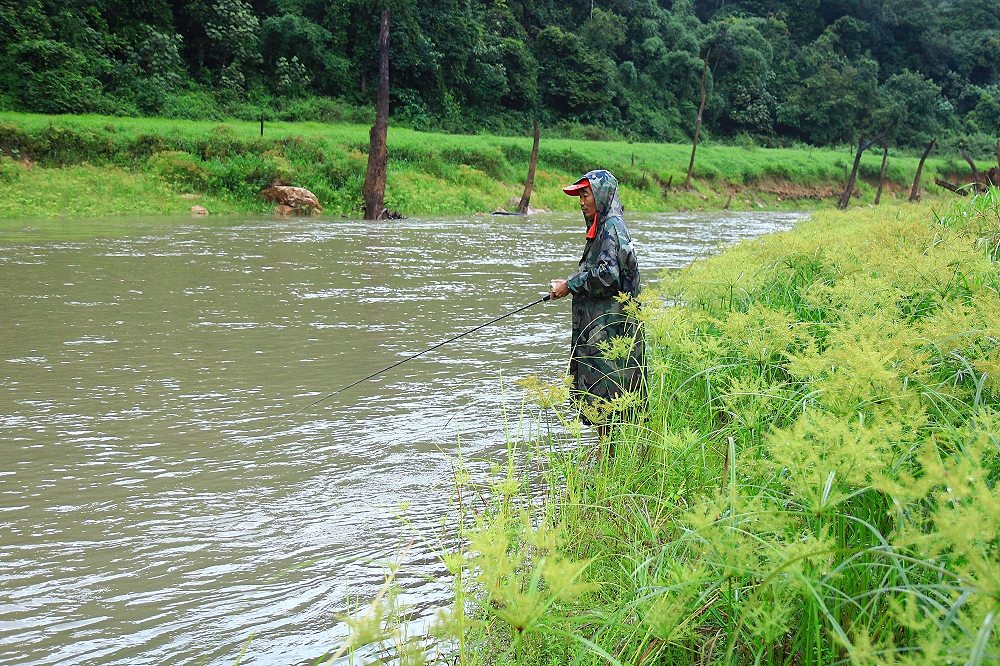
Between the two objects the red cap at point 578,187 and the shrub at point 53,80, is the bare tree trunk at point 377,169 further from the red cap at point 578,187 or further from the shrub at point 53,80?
the red cap at point 578,187

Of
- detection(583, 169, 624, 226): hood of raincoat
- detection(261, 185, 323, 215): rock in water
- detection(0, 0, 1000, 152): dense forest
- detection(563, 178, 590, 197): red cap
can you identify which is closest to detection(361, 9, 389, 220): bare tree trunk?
detection(261, 185, 323, 215): rock in water

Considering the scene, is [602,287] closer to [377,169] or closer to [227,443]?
[227,443]

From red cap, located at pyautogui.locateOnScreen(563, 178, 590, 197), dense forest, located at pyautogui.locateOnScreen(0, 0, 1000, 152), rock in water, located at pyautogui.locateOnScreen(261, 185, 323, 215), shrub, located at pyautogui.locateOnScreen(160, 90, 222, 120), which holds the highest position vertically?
dense forest, located at pyautogui.locateOnScreen(0, 0, 1000, 152)

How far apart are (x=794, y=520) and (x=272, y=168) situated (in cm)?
2546

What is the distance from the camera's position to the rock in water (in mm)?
24531

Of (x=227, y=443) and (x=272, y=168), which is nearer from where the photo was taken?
(x=227, y=443)

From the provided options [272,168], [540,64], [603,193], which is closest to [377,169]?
[272,168]

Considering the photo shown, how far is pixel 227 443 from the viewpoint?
5.28m

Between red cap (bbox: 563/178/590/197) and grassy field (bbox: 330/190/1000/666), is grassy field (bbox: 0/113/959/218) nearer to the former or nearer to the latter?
red cap (bbox: 563/178/590/197)

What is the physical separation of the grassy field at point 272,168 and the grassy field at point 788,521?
20158mm

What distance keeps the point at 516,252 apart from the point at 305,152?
43.2 ft

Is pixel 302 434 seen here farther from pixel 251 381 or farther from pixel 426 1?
pixel 426 1

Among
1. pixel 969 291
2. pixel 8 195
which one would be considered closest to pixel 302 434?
pixel 969 291

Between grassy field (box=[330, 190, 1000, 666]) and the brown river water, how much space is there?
0.52m
